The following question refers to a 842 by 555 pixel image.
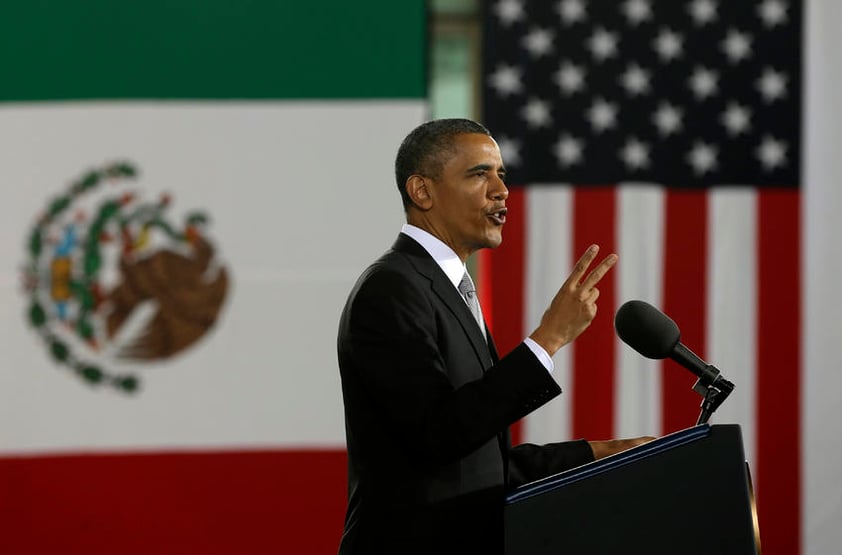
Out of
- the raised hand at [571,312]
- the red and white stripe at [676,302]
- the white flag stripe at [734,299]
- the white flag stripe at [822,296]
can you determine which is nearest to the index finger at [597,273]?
the raised hand at [571,312]

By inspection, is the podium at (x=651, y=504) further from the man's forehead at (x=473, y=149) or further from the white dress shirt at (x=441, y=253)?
the man's forehead at (x=473, y=149)

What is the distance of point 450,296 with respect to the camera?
158 centimetres

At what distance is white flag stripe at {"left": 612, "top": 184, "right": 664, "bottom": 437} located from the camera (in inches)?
150

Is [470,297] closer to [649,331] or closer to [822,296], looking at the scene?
[649,331]

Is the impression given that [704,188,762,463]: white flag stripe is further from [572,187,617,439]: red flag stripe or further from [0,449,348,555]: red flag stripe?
[0,449,348,555]: red flag stripe

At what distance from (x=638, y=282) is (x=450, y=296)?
7.74ft

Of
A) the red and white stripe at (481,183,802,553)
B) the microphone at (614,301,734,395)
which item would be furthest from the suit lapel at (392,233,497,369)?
the red and white stripe at (481,183,802,553)

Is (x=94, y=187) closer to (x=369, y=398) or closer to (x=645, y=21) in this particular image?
(x=645, y=21)

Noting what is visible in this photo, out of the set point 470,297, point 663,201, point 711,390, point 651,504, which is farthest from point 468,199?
point 663,201

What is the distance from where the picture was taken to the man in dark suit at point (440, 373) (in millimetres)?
1389

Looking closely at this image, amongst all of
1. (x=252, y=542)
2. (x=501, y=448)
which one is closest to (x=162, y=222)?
(x=252, y=542)

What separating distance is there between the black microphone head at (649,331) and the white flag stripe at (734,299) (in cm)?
248

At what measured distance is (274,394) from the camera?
3885 millimetres

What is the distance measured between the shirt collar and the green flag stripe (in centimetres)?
233
